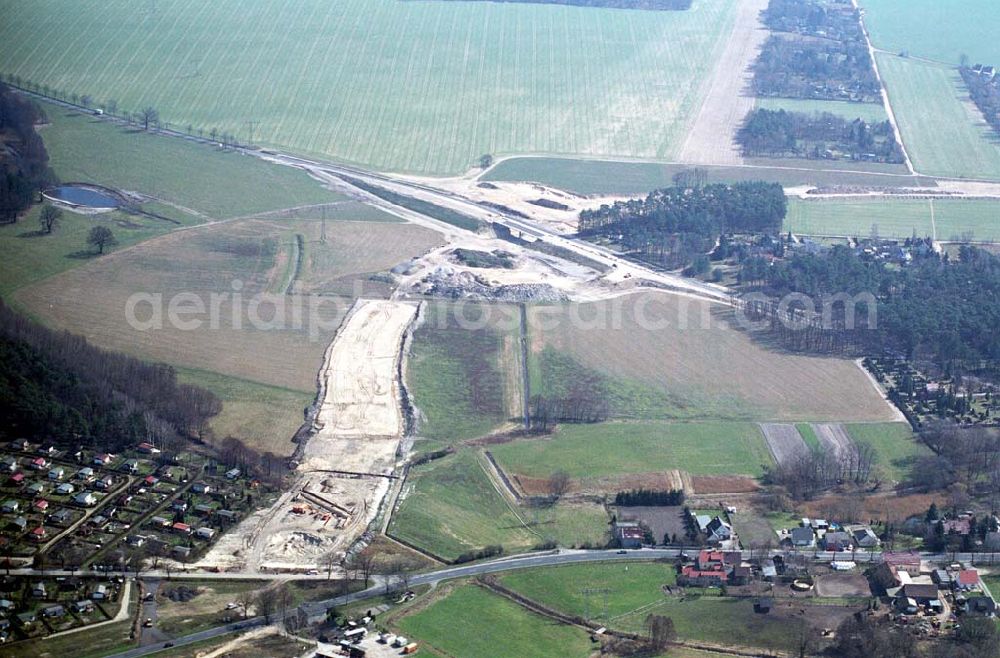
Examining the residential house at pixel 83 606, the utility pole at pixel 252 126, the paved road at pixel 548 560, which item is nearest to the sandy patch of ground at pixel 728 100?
the utility pole at pixel 252 126

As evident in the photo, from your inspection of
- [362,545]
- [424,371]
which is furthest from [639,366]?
[362,545]

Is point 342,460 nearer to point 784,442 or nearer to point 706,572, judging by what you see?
point 706,572

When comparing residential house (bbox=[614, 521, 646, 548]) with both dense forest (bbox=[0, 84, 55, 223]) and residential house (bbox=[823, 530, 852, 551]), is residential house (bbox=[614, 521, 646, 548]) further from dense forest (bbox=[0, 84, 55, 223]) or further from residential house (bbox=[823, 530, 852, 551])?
dense forest (bbox=[0, 84, 55, 223])

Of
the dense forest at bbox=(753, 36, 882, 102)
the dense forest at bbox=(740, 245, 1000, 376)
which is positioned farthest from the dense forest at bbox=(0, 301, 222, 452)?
the dense forest at bbox=(753, 36, 882, 102)

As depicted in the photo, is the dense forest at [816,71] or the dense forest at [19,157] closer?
the dense forest at [19,157]

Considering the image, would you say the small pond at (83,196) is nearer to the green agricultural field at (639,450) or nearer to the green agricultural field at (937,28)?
the green agricultural field at (639,450)
